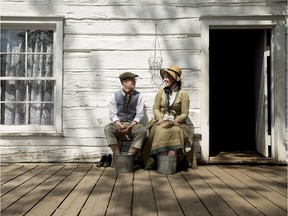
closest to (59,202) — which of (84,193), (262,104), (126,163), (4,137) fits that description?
(84,193)

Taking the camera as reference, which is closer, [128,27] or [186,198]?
[186,198]

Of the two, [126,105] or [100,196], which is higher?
[126,105]

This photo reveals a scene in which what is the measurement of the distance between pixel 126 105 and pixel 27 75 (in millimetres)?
1756

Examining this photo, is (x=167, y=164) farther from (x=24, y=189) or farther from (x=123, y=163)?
(x=24, y=189)

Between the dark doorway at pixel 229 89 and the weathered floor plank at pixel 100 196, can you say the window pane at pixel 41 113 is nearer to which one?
the weathered floor plank at pixel 100 196

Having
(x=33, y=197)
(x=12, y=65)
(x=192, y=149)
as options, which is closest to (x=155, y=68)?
(x=192, y=149)

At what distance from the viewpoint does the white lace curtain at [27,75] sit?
5.20m

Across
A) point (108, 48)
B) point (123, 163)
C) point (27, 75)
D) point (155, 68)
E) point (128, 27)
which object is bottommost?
point (123, 163)

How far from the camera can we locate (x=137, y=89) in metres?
5.09

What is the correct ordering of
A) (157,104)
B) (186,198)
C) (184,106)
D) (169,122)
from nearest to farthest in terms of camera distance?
1. (186,198)
2. (169,122)
3. (184,106)
4. (157,104)

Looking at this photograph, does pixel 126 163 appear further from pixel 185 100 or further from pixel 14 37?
pixel 14 37

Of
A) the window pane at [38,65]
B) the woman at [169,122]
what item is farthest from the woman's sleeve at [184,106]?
the window pane at [38,65]

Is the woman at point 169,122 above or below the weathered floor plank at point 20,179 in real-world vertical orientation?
above

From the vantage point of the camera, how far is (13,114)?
5.20 metres
